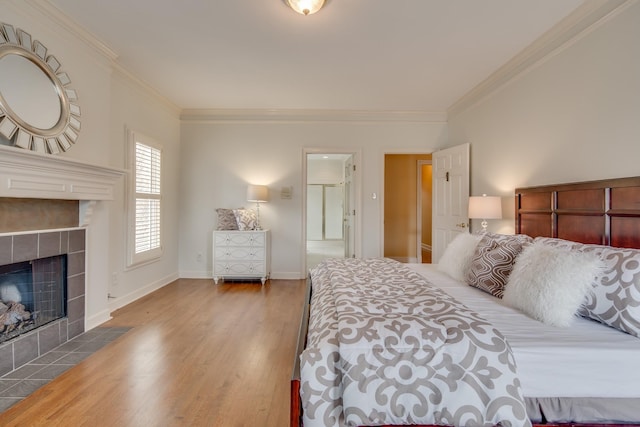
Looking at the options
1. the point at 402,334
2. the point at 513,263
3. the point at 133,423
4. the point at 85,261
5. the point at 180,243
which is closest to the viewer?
the point at 402,334

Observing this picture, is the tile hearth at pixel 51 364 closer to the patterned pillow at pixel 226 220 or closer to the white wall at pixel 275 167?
the patterned pillow at pixel 226 220

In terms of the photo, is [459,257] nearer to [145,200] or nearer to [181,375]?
[181,375]

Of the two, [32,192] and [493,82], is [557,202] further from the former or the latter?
[32,192]

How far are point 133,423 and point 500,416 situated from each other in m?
1.82

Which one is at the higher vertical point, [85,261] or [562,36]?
[562,36]

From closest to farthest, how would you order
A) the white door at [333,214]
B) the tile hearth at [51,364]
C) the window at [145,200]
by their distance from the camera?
the tile hearth at [51,364], the window at [145,200], the white door at [333,214]

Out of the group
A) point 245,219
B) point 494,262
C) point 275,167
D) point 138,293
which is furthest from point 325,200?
point 494,262

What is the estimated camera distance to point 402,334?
4.18 ft

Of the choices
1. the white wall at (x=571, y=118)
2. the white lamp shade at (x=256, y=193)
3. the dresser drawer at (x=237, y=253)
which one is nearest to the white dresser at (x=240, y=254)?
the dresser drawer at (x=237, y=253)

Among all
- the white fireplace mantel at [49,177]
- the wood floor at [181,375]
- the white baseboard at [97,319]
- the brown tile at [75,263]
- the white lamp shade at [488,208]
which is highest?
the white fireplace mantel at [49,177]

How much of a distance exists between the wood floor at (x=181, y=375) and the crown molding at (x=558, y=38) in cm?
344

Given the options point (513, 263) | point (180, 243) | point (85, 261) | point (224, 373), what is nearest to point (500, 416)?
point (513, 263)

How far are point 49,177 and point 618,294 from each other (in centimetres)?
359

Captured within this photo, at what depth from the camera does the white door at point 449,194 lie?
4.22 m
